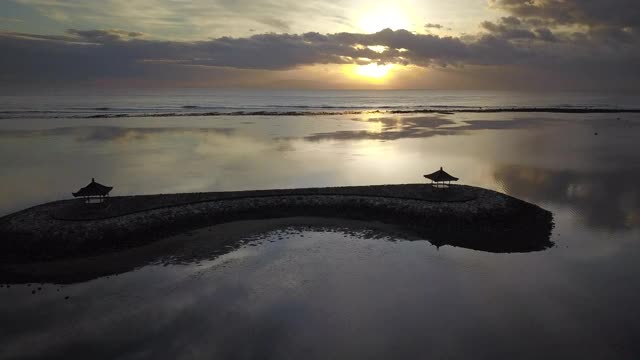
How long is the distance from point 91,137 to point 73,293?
64.6 meters

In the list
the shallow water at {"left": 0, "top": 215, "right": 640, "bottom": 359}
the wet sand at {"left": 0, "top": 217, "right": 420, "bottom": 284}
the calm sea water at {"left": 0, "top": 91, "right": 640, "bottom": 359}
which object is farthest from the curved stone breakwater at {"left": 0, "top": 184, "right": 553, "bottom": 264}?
the shallow water at {"left": 0, "top": 215, "right": 640, "bottom": 359}

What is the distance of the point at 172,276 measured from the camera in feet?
74.4

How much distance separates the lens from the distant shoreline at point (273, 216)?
85.4ft

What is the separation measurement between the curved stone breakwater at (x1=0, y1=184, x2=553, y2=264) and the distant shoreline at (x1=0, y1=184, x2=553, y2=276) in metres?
0.06

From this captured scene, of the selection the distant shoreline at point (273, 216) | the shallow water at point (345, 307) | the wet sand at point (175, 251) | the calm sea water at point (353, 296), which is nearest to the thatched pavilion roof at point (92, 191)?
the distant shoreline at point (273, 216)

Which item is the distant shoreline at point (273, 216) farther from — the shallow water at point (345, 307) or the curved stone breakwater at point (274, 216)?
the shallow water at point (345, 307)

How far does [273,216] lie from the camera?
32312mm

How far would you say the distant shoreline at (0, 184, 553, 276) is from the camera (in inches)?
1025

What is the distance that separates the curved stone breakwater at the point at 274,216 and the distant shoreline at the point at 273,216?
6 cm

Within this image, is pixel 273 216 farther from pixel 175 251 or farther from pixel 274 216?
pixel 175 251

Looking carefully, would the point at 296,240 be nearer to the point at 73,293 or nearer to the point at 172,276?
the point at 172,276

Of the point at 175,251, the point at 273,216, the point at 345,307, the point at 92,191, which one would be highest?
the point at 92,191

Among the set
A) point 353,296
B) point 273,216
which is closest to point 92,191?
point 273,216

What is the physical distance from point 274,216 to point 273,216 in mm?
77
